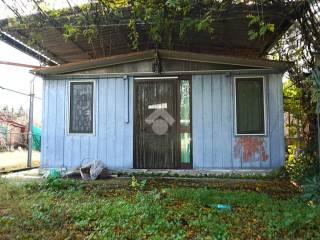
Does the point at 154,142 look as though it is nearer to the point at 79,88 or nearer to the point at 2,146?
the point at 79,88

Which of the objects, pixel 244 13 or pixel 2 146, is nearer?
pixel 244 13

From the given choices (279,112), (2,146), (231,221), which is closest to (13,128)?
(2,146)

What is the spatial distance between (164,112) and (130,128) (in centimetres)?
89

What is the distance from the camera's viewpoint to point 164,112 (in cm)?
768

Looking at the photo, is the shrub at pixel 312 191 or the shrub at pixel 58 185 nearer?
the shrub at pixel 312 191

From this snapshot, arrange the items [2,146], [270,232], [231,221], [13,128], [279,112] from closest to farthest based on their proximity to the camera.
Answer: [270,232]
[231,221]
[279,112]
[2,146]
[13,128]

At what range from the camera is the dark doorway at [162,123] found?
755cm

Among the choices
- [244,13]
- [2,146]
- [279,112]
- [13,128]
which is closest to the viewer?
[244,13]

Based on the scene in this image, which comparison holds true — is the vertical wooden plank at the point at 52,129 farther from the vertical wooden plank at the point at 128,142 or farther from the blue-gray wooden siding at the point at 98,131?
the vertical wooden plank at the point at 128,142

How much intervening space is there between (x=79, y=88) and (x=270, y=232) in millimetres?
5732

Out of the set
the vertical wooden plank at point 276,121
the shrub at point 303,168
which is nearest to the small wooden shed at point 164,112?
the vertical wooden plank at point 276,121

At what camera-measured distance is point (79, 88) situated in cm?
786

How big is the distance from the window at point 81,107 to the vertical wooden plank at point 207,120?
8.80 ft

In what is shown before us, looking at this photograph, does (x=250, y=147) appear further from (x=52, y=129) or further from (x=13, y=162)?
(x=13, y=162)
